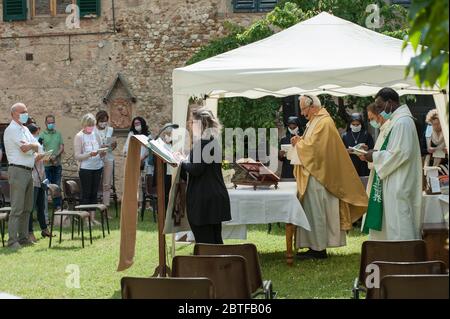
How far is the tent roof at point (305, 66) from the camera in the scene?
28.0ft

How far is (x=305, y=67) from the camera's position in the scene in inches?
342

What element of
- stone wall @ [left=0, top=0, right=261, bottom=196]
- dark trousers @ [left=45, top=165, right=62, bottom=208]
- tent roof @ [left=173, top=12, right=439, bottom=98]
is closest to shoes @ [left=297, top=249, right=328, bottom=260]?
tent roof @ [left=173, top=12, right=439, bottom=98]

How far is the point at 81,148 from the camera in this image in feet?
45.0

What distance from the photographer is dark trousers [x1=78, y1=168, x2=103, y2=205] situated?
45.3 ft

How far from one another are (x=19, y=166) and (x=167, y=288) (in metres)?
7.06

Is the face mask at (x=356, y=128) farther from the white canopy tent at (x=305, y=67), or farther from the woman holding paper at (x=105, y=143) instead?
the woman holding paper at (x=105, y=143)

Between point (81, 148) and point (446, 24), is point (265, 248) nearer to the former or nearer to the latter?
point (81, 148)

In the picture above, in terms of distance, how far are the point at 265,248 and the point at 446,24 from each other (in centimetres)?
817

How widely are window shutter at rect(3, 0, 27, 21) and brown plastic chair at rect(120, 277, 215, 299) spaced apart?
52.7ft

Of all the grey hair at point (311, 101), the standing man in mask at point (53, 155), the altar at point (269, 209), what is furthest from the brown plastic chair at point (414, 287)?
the standing man in mask at point (53, 155)

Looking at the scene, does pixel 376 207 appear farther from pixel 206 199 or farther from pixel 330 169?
pixel 206 199

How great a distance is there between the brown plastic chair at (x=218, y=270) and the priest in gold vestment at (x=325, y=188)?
14.3ft

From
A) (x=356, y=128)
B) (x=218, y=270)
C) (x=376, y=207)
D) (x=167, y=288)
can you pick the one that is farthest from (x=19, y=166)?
(x=167, y=288)
